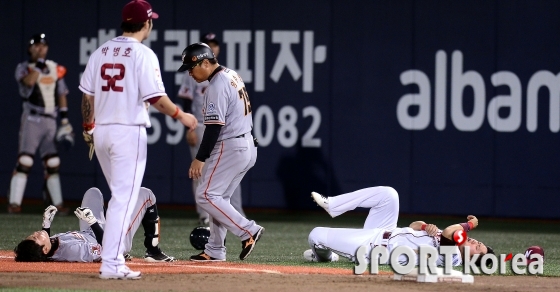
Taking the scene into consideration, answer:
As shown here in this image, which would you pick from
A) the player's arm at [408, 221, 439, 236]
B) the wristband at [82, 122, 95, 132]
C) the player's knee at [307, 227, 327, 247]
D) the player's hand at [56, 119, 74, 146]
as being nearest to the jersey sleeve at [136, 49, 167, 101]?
the wristband at [82, 122, 95, 132]

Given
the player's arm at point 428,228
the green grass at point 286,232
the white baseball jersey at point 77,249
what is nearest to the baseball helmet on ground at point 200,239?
the green grass at point 286,232

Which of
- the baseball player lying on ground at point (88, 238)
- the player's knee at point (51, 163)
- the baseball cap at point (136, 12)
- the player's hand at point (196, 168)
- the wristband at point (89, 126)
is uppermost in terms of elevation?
the baseball cap at point (136, 12)

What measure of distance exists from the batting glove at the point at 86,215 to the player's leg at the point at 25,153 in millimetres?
6128

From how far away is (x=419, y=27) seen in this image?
1462 cm

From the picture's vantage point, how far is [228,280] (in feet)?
24.5

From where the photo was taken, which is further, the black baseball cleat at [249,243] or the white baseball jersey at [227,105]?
the black baseball cleat at [249,243]

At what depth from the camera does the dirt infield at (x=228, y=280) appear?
7090 millimetres

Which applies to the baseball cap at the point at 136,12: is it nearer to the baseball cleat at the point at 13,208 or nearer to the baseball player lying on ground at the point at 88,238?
the baseball player lying on ground at the point at 88,238

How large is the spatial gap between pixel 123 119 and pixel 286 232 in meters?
5.45

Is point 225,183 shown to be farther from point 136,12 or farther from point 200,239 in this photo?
point 136,12

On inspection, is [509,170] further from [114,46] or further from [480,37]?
[114,46]

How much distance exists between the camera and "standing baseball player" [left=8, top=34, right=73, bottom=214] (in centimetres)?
1398

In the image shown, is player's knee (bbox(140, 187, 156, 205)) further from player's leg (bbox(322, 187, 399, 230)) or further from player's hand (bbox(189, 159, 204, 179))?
player's leg (bbox(322, 187, 399, 230))
